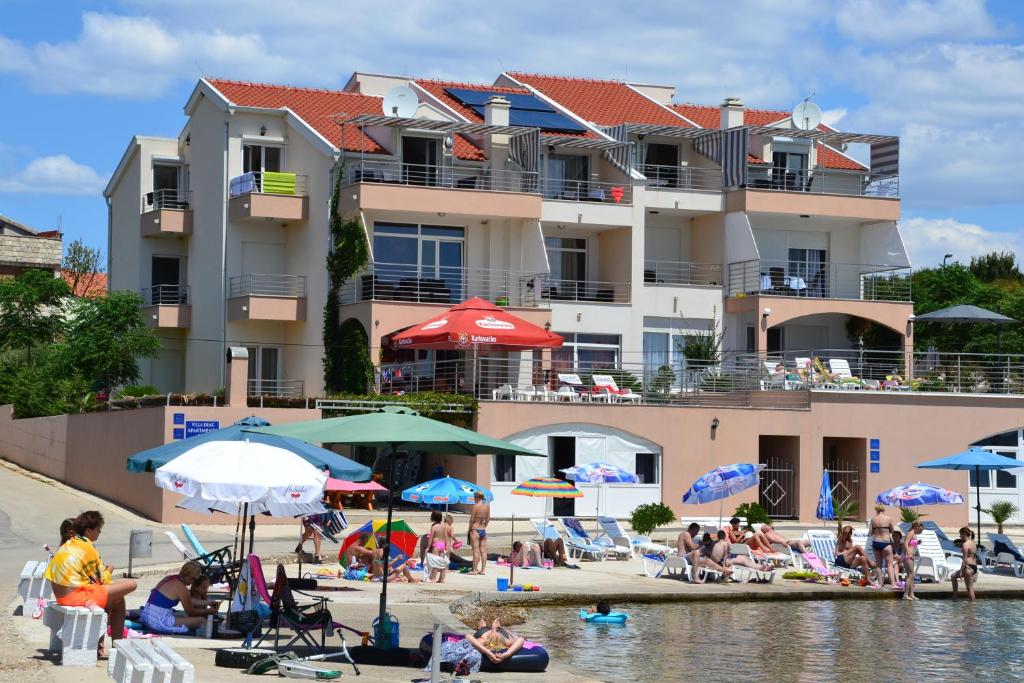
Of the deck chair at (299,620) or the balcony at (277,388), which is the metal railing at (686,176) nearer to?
the balcony at (277,388)

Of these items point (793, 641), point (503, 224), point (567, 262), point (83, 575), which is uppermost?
point (503, 224)

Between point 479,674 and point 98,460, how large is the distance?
2416cm

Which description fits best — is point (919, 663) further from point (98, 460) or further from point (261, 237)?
point (261, 237)

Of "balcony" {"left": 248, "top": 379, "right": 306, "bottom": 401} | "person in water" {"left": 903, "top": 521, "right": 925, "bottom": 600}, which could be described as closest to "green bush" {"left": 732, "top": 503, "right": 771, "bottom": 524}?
"person in water" {"left": 903, "top": 521, "right": 925, "bottom": 600}

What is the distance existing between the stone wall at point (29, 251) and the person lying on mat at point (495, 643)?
55349 millimetres

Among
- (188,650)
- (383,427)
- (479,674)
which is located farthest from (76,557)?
(479,674)

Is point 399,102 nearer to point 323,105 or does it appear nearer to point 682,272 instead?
point 323,105

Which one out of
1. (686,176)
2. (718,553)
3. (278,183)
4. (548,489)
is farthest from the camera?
(686,176)

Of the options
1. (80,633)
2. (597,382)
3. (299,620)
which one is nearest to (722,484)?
(597,382)

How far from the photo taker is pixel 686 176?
4778cm

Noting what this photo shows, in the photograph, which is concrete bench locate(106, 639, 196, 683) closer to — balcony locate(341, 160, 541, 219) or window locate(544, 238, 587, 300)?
balcony locate(341, 160, 541, 219)

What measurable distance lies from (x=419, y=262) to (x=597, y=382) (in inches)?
282

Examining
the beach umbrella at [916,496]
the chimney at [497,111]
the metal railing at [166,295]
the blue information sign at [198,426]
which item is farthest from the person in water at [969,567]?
the metal railing at [166,295]

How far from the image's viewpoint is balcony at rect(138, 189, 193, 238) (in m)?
48.0
